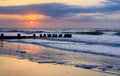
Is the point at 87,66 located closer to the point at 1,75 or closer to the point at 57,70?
the point at 57,70

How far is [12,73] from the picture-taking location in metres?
10.5

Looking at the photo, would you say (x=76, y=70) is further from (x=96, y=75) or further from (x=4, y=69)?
(x=4, y=69)

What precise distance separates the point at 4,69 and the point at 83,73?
11.1 feet

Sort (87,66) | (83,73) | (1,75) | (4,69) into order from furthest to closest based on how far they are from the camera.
Result: (87,66) < (4,69) < (83,73) < (1,75)

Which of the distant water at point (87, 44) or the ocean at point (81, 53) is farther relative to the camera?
the distant water at point (87, 44)

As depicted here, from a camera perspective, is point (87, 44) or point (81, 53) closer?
point (81, 53)

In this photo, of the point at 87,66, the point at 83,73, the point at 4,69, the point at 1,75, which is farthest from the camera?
the point at 87,66

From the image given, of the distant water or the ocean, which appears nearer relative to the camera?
the ocean

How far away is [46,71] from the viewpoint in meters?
11.1

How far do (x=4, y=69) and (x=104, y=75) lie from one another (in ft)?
13.9

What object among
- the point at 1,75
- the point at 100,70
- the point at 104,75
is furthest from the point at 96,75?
the point at 1,75

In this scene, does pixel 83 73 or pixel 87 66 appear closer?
pixel 83 73

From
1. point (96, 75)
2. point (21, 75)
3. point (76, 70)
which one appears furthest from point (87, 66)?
point (21, 75)

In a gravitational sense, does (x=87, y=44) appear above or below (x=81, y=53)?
below
